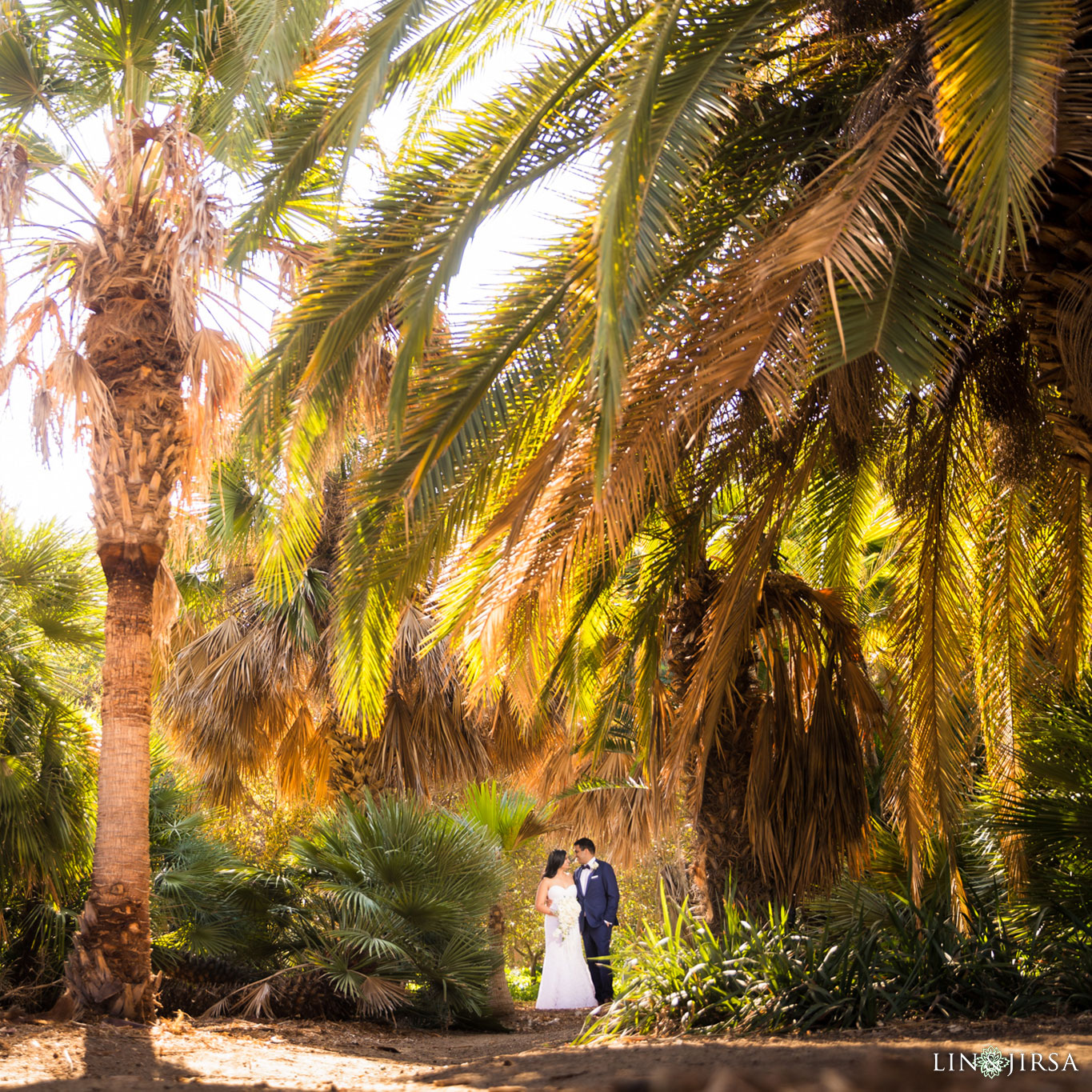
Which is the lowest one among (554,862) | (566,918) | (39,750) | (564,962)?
(564,962)

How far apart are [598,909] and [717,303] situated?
659cm

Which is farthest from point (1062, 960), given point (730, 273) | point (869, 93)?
point (869, 93)

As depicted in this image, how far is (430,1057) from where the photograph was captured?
7043 mm

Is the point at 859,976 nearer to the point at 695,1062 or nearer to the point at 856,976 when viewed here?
the point at 856,976

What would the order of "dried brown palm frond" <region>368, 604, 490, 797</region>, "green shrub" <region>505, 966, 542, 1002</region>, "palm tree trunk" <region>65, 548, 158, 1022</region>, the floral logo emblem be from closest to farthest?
1. the floral logo emblem
2. "palm tree trunk" <region>65, 548, 158, 1022</region>
3. "dried brown palm frond" <region>368, 604, 490, 797</region>
4. "green shrub" <region>505, 966, 542, 1002</region>

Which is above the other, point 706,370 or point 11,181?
point 11,181

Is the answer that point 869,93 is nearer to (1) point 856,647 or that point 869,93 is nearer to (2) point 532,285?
(2) point 532,285

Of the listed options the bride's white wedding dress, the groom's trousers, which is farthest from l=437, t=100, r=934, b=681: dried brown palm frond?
the bride's white wedding dress

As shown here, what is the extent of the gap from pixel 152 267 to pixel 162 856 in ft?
18.9

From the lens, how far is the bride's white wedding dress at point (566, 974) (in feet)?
34.4

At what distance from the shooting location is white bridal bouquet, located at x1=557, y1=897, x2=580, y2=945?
1050cm

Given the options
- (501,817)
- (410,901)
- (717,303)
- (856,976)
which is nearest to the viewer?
(717,303)

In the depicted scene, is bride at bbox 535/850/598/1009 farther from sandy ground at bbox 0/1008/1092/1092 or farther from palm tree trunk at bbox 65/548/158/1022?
palm tree trunk at bbox 65/548/158/1022

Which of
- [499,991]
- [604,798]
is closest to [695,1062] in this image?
[499,991]
